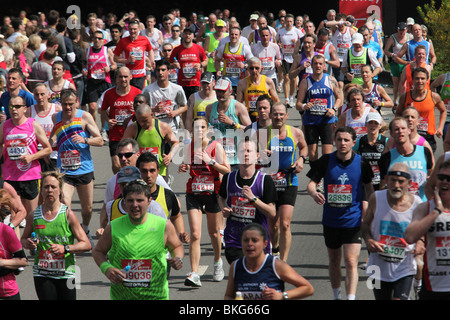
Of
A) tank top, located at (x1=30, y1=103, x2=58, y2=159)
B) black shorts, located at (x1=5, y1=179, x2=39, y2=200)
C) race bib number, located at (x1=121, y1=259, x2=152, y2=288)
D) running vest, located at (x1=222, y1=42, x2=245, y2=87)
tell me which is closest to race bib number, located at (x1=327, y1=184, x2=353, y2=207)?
race bib number, located at (x1=121, y1=259, x2=152, y2=288)

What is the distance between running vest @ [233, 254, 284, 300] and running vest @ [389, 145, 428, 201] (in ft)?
8.89

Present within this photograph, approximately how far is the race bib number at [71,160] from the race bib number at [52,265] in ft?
11.4

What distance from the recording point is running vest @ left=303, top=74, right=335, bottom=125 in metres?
12.9

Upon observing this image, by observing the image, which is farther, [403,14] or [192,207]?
[403,14]

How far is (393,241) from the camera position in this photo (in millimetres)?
7242

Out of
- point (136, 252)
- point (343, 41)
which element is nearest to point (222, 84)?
point (136, 252)

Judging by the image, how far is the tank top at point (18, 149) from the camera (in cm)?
1046

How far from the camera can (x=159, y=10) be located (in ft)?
125

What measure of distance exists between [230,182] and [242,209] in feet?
0.98

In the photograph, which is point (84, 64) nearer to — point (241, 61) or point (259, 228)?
point (241, 61)

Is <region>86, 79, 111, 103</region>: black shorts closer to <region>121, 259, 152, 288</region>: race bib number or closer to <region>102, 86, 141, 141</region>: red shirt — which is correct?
<region>102, 86, 141, 141</region>: red shirt

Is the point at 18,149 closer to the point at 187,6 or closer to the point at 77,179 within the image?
the point at 77,179
